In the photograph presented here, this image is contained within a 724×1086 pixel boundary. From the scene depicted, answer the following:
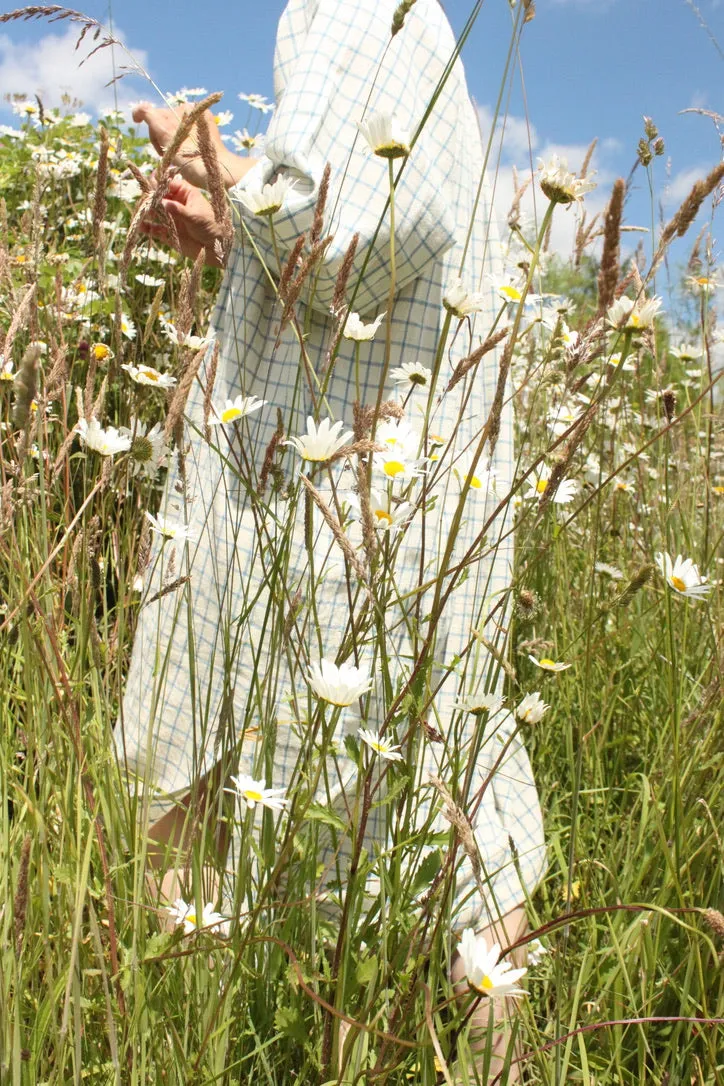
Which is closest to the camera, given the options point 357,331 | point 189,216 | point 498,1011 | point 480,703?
point 480,703

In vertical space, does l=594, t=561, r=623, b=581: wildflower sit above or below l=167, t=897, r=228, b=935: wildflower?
above

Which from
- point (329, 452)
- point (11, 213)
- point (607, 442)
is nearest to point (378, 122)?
point (329, 452)

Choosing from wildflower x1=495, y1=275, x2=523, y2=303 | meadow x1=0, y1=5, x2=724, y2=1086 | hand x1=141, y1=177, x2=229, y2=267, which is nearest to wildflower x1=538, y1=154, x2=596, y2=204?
meadow x1=0, y1=5, x2=724, y2=1086

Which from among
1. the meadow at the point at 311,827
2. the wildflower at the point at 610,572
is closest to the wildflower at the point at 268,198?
the meadow at the point at 311,827

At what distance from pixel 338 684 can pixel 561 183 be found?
0.44 m

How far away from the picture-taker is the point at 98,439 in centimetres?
80

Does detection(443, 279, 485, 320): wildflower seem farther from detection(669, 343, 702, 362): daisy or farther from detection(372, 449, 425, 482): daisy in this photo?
detection(669, 343, 702, 362): daisy

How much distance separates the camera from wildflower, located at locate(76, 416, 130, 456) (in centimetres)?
79

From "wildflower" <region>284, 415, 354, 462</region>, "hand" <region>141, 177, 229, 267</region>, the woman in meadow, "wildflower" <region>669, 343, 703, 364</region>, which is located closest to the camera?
"wildflower" <region>284, 415, 354, 462</region>

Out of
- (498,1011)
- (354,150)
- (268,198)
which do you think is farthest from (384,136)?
(498,1011)

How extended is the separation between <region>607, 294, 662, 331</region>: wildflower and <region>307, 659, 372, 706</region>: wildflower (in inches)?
15.0

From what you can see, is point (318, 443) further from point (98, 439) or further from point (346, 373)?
point (346, 373)

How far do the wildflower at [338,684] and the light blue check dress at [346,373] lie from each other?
0.41 metres

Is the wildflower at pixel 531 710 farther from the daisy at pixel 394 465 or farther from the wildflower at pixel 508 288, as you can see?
the wildflower at pixel 508 288
